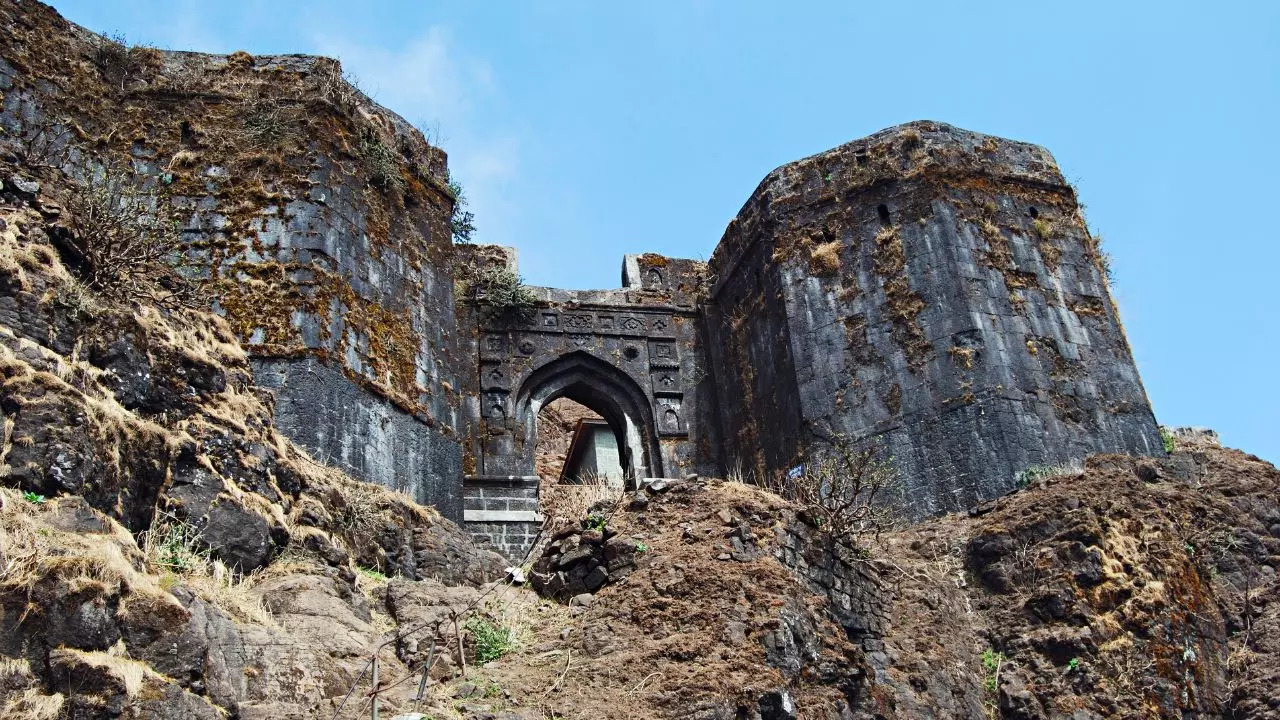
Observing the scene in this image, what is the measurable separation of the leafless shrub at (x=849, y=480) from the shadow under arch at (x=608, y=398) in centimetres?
258

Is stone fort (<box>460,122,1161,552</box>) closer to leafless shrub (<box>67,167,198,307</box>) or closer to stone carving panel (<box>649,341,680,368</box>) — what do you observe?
stone carving panel (<box>649,341,680,368</box>)

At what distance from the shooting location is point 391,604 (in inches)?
335

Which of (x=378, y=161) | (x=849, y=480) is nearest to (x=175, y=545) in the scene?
(x=849, y=480)

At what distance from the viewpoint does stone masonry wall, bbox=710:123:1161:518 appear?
13.9 m

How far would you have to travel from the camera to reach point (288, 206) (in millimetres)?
13906

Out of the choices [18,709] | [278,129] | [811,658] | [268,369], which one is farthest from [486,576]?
[18,709]

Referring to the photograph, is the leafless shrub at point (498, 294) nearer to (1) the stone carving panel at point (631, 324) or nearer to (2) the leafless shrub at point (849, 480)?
(1) the stone carving panel at point (631, 324)

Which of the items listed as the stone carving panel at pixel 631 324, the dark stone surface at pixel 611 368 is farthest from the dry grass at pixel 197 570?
the stone carving panel at pixel 631 324

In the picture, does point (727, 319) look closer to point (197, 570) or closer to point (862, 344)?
point (862, 344)

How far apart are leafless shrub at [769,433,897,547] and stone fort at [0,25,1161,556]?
163mm

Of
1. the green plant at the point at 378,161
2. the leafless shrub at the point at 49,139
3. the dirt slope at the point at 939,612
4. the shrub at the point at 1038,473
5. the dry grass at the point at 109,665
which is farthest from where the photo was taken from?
the green plant at the point at 378,161

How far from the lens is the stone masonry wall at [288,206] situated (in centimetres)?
1304

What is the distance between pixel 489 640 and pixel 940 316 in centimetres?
819

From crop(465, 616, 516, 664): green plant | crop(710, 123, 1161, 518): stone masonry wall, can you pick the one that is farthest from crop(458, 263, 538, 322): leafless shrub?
crop(465, 616, 516, 664): green plant
